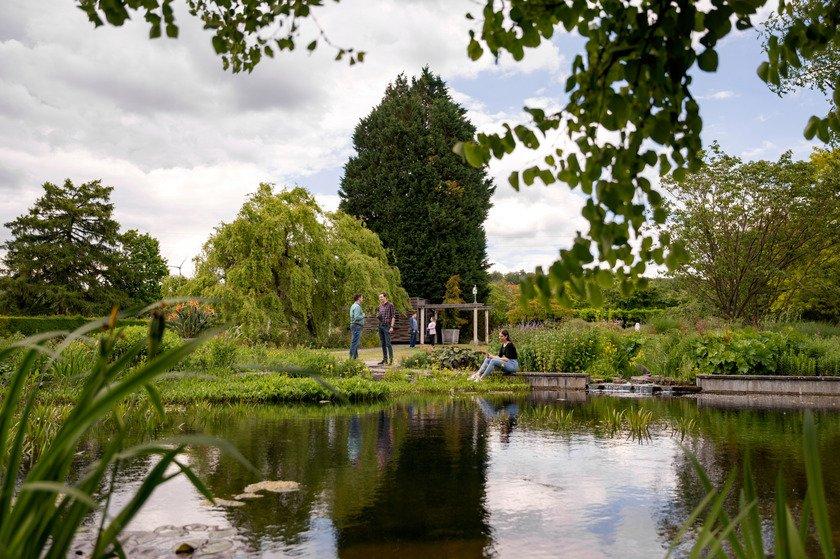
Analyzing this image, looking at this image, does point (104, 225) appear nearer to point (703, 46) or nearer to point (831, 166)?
point (831, 166)

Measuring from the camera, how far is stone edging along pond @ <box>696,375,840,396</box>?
1416 centimetres

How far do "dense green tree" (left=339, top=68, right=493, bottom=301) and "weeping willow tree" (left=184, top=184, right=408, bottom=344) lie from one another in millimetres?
11499

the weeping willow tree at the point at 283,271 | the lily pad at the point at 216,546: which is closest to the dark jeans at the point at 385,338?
the weeping willow tree at the point at 283,271

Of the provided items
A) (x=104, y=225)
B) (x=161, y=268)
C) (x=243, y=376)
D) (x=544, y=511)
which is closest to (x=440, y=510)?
(x=544, y=511)

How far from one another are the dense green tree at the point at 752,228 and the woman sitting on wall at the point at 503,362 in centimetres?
1213

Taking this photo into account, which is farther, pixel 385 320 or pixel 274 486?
pixel 385 320

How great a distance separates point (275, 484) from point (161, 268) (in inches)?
2274

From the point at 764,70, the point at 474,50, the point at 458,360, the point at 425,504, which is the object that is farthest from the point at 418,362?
the point at 764,70

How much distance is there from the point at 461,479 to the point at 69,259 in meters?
44.4

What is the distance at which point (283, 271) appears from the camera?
960 inches

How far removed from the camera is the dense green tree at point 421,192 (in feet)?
127

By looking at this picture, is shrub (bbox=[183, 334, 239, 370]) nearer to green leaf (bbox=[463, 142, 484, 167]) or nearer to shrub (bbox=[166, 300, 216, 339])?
shrub (bbox=[166, 300, 216, 339])

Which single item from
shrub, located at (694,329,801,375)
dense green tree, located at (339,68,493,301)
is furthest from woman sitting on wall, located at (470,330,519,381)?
dense green tree, located at (339,68,493,301)

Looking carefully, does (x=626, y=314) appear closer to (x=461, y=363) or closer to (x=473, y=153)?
(x=461, y=363)
